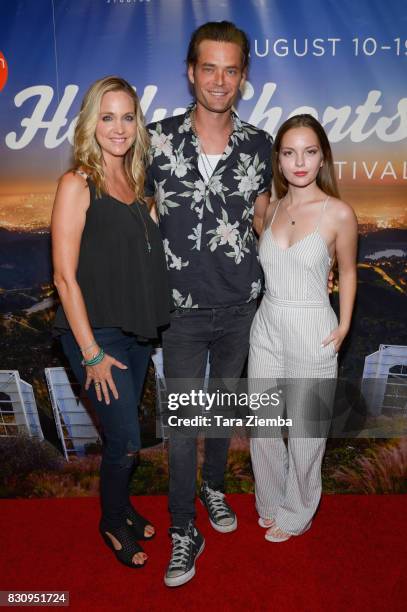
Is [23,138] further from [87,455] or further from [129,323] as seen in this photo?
[87,455]

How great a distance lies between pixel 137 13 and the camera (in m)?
2.50

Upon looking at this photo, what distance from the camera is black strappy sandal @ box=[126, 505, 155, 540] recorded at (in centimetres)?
237

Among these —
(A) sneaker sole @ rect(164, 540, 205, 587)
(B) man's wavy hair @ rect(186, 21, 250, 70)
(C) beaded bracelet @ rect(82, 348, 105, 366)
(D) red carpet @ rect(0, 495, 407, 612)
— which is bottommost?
(D) red carpet @ rect(0, 495, 407, 612)

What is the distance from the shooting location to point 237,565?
2229 millimetres

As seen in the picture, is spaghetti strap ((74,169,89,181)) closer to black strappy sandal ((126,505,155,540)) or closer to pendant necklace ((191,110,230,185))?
pendant necklace ((191,110,230,185))

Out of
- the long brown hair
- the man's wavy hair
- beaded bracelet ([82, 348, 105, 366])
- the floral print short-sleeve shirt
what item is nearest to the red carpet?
beaded bracelet ([82, 348, 105, 366])

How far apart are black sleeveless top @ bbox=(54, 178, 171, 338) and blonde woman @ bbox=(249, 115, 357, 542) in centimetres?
45

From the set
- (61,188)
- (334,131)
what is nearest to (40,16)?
(61,188)

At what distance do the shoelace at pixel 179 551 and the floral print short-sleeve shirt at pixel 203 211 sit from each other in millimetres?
881

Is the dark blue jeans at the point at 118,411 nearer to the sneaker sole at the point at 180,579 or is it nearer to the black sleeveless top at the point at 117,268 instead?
the black sleeveless top at the point at 117,268

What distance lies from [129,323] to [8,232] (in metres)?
1.03

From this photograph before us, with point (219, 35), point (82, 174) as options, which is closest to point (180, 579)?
point (82, 174)

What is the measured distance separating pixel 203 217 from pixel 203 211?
0.07 feet

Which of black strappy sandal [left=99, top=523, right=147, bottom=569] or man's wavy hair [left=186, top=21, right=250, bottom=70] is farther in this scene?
black strappy sandal [left=99, top=523, right=147, bottom=569]
